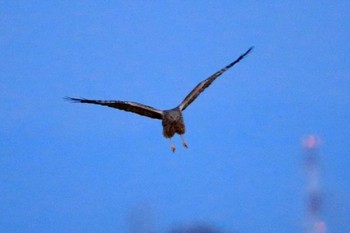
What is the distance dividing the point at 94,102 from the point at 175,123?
4494 millimetres

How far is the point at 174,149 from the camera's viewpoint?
42500mm

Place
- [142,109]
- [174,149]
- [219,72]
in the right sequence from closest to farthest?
[174,149]
[142,109]
[219,72]

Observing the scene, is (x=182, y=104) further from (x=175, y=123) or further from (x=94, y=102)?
(x=94, y=102)

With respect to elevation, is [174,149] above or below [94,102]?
below

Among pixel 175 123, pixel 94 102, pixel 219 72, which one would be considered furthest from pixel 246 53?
pixel 94 102

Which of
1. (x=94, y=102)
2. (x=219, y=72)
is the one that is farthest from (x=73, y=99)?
(x=219, y=72)

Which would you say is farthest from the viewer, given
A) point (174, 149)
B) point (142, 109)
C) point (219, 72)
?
point (219, 72)

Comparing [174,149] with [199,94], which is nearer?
[174,149]

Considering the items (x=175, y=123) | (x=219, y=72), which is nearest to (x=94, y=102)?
(x=175, y=123)

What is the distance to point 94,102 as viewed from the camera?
44.7 m

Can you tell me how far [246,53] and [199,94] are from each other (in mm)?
3621

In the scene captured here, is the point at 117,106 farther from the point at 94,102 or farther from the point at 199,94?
the point at 199,94

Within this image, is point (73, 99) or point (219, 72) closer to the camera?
point (73, 99)

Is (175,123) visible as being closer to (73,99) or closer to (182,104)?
(182,104)
